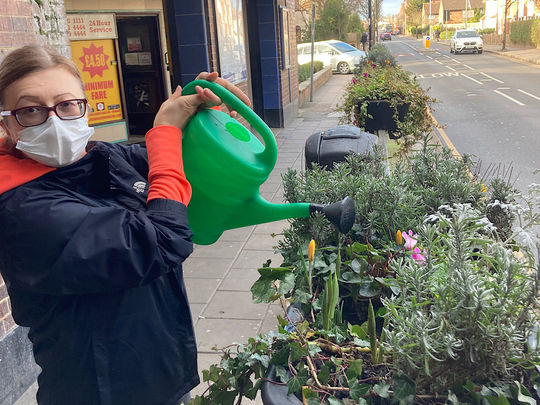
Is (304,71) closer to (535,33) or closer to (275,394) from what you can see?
(275,394)

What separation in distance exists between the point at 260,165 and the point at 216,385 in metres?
0.68

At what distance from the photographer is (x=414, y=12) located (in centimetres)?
11362

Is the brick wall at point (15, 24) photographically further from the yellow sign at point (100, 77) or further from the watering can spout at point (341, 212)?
the yellow sign at point (100, 77)

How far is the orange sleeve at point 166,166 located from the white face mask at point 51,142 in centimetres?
20

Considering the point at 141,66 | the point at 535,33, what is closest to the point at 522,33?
the point at 535,33

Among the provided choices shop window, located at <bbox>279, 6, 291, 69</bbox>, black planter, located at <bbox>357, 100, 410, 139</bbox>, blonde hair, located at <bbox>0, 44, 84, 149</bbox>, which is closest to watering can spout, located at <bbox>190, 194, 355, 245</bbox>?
blonde hair, located at <bbox>0, 44, 84, 149</bbox>

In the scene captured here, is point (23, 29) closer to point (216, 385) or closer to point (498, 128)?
point (216, 385)

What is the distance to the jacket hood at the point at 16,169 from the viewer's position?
1287 millimetres

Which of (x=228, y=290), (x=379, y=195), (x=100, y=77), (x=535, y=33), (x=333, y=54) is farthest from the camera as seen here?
(x=535, y=33)

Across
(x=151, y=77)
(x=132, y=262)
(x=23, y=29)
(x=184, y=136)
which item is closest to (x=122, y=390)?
(x=132, y=262)

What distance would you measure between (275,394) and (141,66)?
8.34 meters

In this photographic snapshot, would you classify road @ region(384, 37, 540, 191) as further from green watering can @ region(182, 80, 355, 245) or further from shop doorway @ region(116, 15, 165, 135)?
shop doorway @ region(116, 15, 165, 135)

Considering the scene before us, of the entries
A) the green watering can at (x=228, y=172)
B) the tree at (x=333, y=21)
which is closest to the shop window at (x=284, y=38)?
the green watering can at (x=228, y=172)

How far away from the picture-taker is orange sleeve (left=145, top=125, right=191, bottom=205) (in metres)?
1.37
